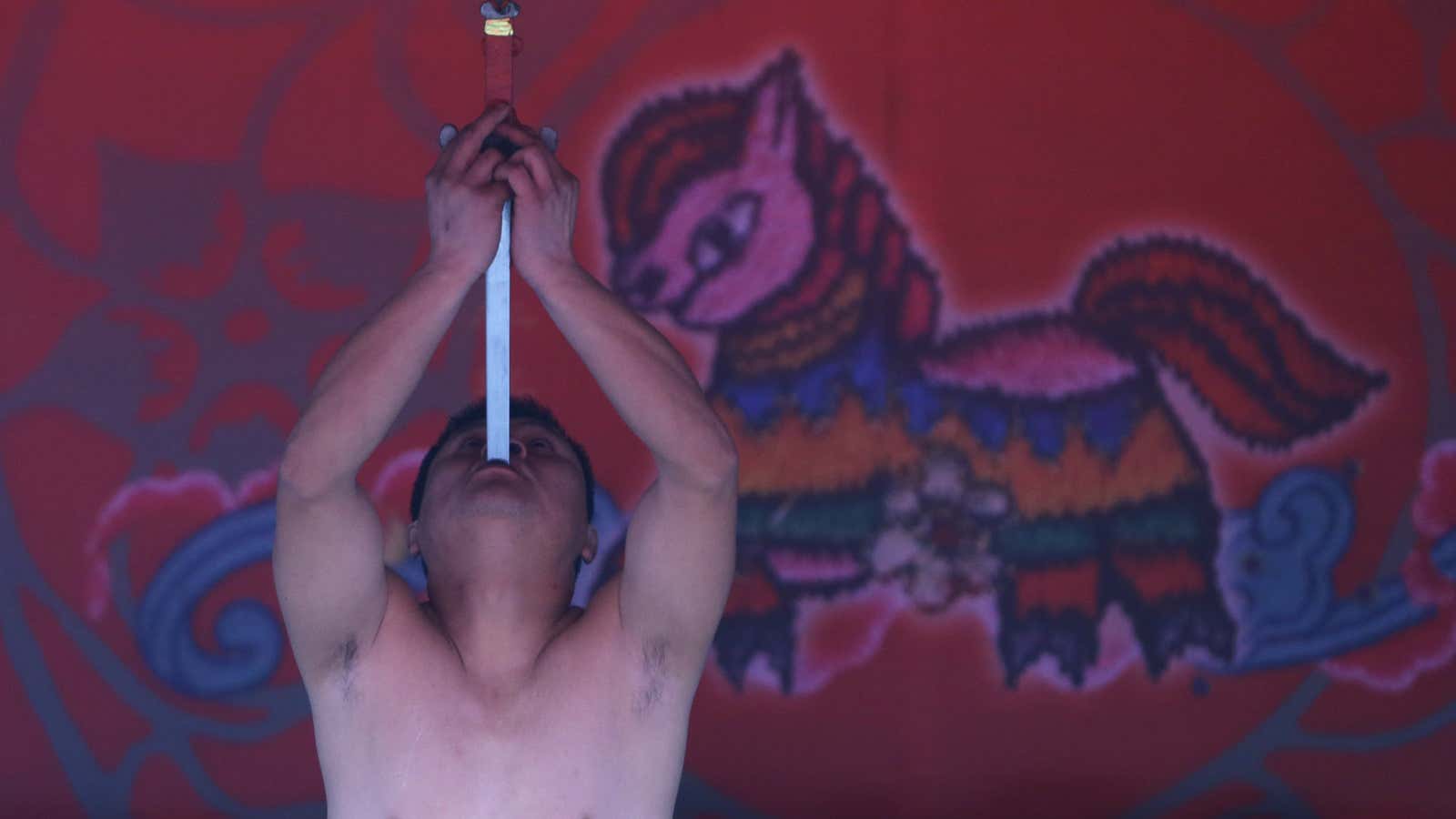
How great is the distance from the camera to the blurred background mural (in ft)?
9.09

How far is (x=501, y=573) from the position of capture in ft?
6.47

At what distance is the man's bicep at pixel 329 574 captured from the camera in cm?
175

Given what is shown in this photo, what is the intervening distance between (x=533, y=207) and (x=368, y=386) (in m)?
Result: 0.28

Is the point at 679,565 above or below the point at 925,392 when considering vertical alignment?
below

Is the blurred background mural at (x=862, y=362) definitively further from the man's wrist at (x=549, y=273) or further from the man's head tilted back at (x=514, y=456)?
the man's wrist at (x=549, y=273)

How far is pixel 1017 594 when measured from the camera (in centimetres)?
289

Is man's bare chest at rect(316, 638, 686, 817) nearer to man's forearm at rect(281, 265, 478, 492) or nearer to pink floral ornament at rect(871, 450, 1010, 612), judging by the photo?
man's forearm at rect(281, 265, 478, 492)

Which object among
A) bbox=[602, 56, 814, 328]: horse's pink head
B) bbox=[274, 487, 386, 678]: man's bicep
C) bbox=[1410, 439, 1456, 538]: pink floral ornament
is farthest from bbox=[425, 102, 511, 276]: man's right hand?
bbox=[1410, 439, 1456, 538]: pink floral ornament

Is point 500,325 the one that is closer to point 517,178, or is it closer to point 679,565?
point 517,178

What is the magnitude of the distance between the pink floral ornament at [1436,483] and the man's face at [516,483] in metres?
1.76

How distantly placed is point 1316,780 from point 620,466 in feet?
4.94

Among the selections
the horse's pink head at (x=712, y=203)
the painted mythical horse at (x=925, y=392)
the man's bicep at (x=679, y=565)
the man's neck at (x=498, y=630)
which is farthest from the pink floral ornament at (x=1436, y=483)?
the man's neck at (x=498, y=630)

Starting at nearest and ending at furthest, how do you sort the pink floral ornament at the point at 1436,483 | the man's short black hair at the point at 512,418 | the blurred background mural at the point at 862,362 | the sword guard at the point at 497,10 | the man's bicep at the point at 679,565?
the sword guard at the point at 497,10 → the man's bicep at the point at 679,565 → the man's short black hair at the point at 512,418 → the blurred background mural at the point at 862,362 → the pink floral ornament at the point at 1436,483

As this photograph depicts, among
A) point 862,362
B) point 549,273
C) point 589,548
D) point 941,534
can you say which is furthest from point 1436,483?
point 549,273
